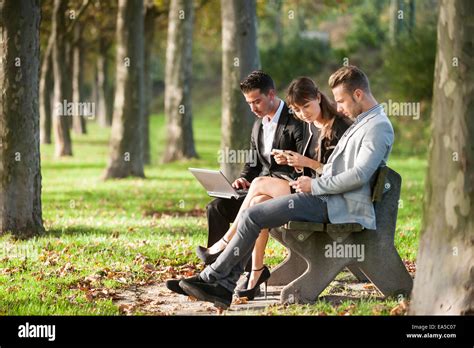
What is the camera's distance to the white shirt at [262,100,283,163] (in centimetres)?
816

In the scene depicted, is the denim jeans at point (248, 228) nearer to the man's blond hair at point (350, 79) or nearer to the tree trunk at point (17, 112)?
the man's blond hair at point (350, 79)

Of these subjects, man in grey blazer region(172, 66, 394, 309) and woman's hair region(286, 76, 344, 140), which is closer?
man in grey blazer region(172, 66, 394, 309)

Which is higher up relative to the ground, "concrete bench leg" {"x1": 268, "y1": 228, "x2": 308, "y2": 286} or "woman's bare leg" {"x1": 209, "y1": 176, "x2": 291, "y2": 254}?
"woman's bare leg" {"x1": 209, "y1": 176, "x2": 291, "y2": 254}

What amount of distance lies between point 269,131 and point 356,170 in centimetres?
143

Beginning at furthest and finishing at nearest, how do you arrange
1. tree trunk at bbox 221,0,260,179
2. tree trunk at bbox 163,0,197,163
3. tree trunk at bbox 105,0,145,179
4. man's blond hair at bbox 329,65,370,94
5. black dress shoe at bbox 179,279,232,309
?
tree trunk at bbox 163,0,197,163 < tree trunk at bbox 105,0,145,179 < tree trunk at bbox 221,0,260,179 < man's blond hair at bbox 329,65,370,94 < black dress shoe at bbox 179,279,232,309

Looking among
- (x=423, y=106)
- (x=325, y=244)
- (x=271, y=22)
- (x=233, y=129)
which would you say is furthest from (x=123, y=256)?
(x=271, y=22)

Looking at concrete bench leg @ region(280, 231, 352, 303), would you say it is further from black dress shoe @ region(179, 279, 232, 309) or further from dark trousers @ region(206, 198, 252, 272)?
dark trousers @ region(206, 198, 252, 272)

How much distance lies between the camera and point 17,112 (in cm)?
1074

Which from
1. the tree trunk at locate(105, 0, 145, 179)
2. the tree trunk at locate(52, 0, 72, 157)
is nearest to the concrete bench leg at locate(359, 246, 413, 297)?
the tree trunk at locate(105, 0, 145, 179)

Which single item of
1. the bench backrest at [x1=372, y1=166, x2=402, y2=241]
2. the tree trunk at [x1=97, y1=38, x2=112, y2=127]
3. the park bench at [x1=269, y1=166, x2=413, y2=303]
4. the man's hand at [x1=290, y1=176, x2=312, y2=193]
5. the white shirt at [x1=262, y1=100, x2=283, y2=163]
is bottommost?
the park bench at [x1=269, y1=166, x2=413, y2=303]

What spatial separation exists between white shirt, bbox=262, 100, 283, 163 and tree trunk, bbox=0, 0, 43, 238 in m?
3.68

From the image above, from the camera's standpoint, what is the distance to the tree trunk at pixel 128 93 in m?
19.8
